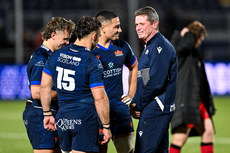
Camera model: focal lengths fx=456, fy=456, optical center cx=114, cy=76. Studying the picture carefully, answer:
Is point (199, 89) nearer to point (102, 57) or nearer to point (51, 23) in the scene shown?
point (102, 57)

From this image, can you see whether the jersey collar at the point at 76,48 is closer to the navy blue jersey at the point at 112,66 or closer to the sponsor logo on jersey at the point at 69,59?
the sponsor logo on jersey at the point at 69,59

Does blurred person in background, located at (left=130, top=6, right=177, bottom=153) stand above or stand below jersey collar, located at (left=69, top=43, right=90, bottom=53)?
below

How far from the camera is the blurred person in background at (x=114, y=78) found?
5980 millimetres

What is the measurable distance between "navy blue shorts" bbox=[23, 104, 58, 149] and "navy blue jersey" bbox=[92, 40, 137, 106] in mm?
941

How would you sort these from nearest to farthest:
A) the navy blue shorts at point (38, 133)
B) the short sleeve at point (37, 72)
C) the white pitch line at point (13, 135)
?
the short sleeve at point (37, 72) < the navy blue shorts at point (38, 133) < the white pitch line at point (13, 135)

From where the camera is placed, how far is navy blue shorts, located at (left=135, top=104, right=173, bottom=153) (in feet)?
17.2

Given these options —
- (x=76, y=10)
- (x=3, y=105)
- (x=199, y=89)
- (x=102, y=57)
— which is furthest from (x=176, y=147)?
(x=76, y=10)

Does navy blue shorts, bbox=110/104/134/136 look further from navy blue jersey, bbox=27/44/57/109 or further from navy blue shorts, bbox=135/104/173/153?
navy blue jersey, bbox=27/44/57/109

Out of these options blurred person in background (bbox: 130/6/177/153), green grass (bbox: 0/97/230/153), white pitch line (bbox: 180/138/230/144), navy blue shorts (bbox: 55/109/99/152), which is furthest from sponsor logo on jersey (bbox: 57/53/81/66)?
white pitch line (bbox: 180/138/230/144)

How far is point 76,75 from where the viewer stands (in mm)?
4727

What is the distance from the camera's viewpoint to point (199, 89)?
722cm

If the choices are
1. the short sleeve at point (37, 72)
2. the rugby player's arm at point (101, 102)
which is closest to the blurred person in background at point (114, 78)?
the short sleeve at point (37, 72)

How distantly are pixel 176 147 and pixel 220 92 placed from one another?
34.0ft

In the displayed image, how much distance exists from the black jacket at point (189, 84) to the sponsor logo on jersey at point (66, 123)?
2784mm
